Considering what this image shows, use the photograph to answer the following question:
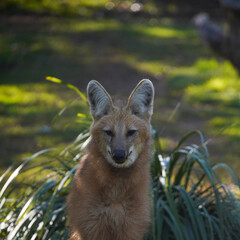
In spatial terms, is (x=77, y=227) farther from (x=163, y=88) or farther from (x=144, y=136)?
(x=163, y=88)

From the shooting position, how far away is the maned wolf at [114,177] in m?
3.29

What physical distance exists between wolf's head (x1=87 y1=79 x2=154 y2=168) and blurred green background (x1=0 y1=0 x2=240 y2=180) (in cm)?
85

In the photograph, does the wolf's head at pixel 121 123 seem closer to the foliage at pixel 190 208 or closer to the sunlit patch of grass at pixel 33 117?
the foliage at pixel 190 208

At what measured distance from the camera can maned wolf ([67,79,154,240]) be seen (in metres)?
3.29

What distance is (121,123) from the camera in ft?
10.7

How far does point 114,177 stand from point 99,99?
0.53 m

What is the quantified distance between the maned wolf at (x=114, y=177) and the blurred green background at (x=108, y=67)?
89cm

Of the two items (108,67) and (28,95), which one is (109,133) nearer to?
(28,95)

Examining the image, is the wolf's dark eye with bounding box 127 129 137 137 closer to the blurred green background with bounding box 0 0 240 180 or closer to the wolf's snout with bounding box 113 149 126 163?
the wolf's snout with bounding box 113 149 126 163

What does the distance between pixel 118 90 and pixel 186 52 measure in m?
3.23

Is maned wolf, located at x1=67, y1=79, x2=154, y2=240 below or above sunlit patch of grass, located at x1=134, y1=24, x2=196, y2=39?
below

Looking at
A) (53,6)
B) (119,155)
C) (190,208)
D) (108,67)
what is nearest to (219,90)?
(108,67)

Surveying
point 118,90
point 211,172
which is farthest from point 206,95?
point 211,172

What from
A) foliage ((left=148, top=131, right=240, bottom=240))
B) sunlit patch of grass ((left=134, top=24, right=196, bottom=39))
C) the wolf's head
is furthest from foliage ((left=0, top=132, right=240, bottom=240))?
sunlit patch of grass ((left=134, top=24, right=196, bottom=39))
